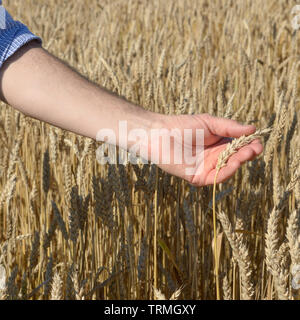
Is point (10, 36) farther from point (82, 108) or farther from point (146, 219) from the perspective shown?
point (146, 219)

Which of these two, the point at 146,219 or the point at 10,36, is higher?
the point at 10,36

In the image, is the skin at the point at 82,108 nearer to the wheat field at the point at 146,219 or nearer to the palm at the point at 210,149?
the palm at the point at 210,149

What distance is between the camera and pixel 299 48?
261 cm

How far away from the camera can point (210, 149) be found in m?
0.86

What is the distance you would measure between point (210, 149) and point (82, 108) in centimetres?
21

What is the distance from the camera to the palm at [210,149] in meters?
0.80

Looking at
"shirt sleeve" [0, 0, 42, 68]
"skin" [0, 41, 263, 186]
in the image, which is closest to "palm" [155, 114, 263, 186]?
"skin" [0, 41, 263, 186]

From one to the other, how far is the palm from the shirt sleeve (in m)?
0.25

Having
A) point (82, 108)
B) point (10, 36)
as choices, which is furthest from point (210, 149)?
point (10, 36)

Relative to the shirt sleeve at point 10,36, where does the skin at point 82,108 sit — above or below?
below

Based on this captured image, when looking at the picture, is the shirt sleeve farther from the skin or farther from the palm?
the palm

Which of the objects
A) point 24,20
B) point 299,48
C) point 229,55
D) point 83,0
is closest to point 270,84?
point 229,55

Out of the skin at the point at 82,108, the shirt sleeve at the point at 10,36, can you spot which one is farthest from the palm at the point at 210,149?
the shirt sleeve at the point at 10,36
